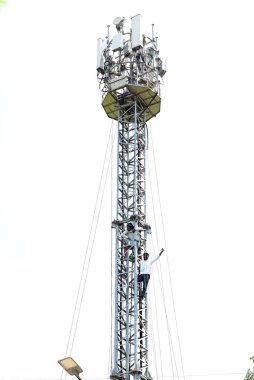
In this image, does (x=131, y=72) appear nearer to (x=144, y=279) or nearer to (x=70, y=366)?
(x=144, y=279)

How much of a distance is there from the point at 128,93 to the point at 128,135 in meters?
2.03

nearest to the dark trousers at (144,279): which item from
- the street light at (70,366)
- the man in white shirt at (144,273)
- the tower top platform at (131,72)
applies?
the man in white shirt at (144,273)

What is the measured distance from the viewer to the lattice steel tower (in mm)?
22797

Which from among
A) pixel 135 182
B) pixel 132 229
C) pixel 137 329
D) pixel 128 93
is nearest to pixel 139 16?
pixel 128 93

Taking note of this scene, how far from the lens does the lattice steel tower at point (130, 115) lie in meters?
22.8

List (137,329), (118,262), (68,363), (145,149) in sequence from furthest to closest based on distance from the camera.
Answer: (145,149), (118,262), (137,329), (68,363)

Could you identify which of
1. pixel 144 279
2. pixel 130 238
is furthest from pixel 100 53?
A: pixel 144 279

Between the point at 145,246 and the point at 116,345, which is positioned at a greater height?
the point at 145,246

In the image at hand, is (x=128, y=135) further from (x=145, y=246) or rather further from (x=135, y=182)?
(x=145, y=246)

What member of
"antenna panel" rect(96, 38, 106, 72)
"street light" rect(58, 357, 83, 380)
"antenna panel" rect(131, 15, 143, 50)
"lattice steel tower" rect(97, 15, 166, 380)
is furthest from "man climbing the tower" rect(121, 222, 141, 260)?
"street light" rect(58, 357, 83, 380)

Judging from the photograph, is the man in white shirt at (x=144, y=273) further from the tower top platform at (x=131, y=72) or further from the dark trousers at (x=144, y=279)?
the tower top platform at (x=131, y=72)

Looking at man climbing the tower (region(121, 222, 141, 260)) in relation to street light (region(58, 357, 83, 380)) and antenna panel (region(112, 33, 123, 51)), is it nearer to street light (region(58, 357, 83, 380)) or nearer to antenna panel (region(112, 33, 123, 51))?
antenna panel (region(112, 33, 123, 51))

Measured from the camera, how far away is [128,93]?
84.9 ft

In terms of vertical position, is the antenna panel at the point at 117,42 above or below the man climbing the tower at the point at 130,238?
above
